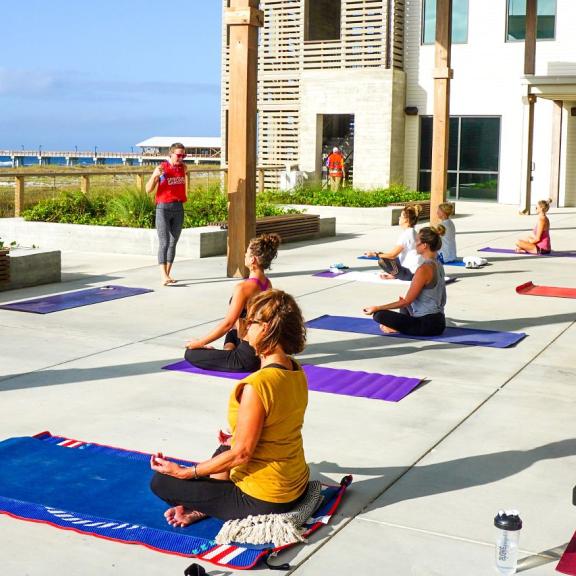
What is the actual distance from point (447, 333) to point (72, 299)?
4097 millimetres

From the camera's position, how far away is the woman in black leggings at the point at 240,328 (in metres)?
7.14

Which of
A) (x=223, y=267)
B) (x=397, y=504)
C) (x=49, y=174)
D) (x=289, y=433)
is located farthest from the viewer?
(x=49, y=174)

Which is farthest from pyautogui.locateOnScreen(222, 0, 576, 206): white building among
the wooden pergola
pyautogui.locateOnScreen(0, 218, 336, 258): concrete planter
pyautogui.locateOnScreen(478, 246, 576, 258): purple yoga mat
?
the wooden pergola

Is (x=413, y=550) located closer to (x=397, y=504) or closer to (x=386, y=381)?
(x=397, y=504)

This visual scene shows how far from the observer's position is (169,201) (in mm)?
11703

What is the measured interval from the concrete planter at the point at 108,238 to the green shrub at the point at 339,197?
7585 millimetres

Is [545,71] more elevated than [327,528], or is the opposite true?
[545,71]

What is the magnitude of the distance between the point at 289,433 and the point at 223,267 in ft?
31.3

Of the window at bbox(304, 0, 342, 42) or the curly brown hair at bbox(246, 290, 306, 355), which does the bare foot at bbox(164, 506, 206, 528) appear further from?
the window at bbox(304, 0, 342, 42)

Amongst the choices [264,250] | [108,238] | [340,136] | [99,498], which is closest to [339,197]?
[108,238]

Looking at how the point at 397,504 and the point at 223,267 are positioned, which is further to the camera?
the point at 223,267

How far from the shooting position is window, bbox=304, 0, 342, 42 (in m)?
31.5

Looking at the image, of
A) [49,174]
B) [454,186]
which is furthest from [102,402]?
[454,186]

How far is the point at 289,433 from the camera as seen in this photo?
4109 mm
